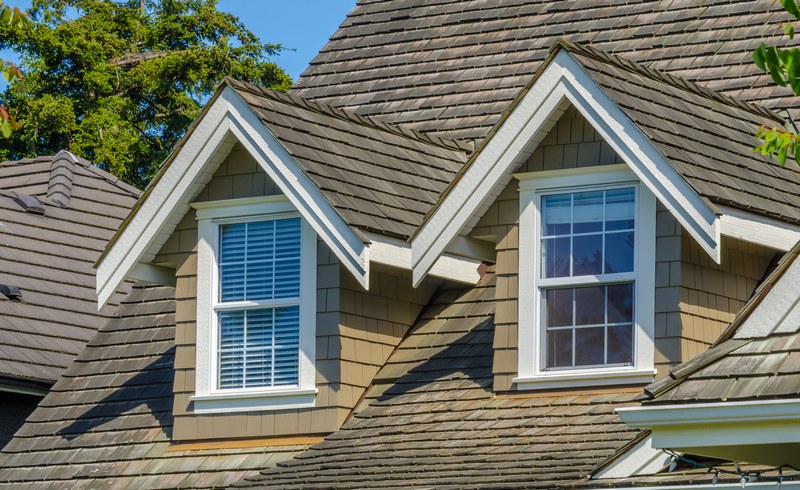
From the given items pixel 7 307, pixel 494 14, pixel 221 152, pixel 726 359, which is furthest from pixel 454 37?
pixel 726 359

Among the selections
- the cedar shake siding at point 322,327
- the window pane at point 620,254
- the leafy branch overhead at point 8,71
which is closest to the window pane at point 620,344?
the window pane at point 620,254

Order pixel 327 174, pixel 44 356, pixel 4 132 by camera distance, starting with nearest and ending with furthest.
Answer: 1. pixel 4 132
2. pixel 327 174
3. pixel 44 356

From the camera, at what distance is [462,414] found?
12.3 meters

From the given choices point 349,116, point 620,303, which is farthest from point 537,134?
point 349,116

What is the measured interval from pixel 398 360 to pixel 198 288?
5.40 feet

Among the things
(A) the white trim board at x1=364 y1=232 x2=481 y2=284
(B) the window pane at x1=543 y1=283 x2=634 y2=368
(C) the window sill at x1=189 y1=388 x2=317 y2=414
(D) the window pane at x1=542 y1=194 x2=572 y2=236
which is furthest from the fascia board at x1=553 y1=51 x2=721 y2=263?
(C) the window sill at x1=189 y1=388 x2=317 y2=414

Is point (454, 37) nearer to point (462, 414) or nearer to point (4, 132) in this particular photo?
point (462, 414)

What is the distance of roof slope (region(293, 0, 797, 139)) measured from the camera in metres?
14.9

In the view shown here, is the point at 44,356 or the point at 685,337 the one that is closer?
the point at 685,337

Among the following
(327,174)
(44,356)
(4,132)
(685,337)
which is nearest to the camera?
(4,132)

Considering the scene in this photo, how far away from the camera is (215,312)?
1348 centimetres

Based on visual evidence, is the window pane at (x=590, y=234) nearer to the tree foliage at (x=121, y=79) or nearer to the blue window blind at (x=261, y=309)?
the blue window blind at (x=261, y=309)

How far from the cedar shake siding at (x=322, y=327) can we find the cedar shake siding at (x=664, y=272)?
117cm

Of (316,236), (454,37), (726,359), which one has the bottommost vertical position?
(726,359)
